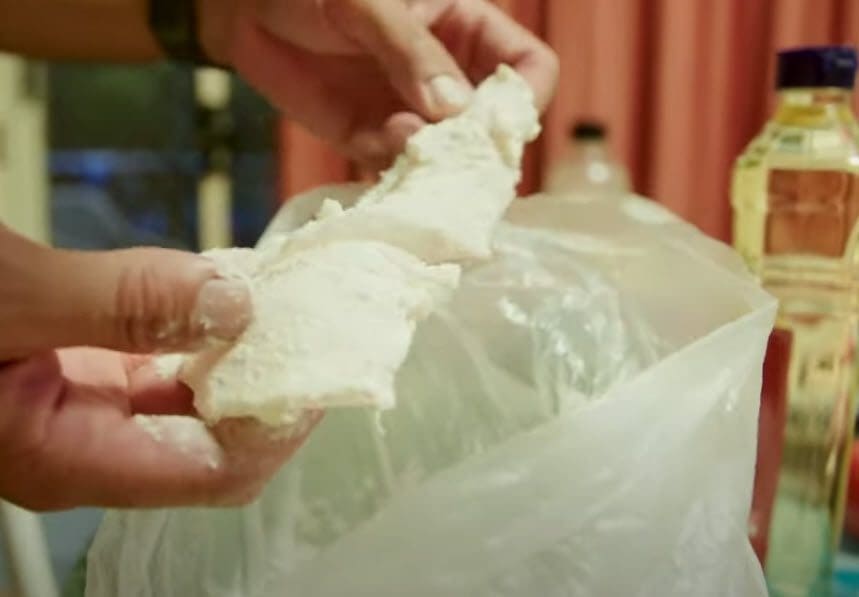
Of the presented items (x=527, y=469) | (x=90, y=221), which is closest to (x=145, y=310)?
(x=527, y=469)

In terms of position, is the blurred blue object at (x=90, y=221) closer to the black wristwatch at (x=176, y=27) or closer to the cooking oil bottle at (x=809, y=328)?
the black wristwatch at (x=176, y=27)

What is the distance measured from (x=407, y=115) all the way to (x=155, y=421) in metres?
0.29

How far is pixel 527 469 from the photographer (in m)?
0.39

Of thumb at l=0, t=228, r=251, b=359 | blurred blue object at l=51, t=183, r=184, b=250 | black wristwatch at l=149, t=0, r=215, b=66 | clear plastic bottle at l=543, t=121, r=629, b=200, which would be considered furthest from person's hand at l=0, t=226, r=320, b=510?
blurred blue object at l=51, t=183, r=184, b=250

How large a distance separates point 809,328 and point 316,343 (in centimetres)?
37

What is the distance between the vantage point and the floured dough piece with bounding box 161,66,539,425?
0.34m

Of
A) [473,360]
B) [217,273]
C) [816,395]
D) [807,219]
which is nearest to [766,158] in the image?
[807,219]

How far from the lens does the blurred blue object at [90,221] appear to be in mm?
1344

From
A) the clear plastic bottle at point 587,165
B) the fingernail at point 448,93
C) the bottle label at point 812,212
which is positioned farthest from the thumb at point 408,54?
the clear plastic bottle at point 587,165

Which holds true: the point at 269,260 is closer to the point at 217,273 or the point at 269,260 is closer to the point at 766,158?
the point at 217,273

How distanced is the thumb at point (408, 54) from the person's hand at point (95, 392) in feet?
0.77

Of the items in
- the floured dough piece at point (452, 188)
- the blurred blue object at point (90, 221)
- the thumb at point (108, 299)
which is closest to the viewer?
the thumb at point (108, 299)

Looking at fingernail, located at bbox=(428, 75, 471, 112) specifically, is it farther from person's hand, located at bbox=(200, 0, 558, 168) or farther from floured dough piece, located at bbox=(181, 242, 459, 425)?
floured dough piece, located at bbox=(181, 242, 459, 425)

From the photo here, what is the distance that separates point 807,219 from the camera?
0.65 metres
